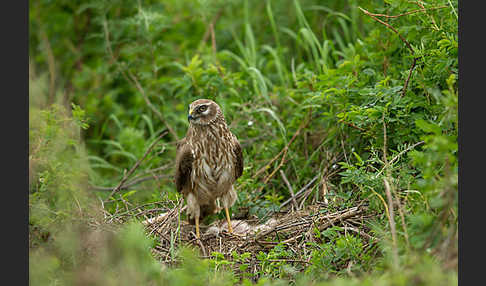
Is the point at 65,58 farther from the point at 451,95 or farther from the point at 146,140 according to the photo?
the point at 451,95

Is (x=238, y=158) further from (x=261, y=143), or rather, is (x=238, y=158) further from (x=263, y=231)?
(x=261, y=143)

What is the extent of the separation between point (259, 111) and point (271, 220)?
1597 mm

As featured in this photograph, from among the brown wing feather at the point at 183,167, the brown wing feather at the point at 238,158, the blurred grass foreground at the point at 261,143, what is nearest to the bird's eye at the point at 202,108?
the brown wing feather at the point at 183,167

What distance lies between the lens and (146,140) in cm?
704

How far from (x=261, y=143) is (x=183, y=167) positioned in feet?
4.60

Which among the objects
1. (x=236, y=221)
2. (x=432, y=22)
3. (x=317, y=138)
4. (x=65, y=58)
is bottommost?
(x=236, y=221)

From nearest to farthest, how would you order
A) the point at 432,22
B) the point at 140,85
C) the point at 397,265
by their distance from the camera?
the point at 397,265, the point at 432,22, the point at 140,85

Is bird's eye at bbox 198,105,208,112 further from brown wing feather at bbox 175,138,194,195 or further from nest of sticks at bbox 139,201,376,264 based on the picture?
nest of sticks at bbox 139,201,376,264

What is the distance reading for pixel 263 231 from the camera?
458 centimetres

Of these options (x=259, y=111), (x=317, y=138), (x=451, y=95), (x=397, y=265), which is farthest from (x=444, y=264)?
(x=259, y=111)

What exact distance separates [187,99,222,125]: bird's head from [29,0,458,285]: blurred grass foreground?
2.78 feet

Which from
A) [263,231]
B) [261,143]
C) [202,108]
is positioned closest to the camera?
[263,231]

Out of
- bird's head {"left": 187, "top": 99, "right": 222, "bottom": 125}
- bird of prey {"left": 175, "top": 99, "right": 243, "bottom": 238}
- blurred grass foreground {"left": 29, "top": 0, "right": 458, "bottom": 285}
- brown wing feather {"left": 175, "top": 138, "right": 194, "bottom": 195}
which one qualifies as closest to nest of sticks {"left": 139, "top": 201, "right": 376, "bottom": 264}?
blurred grass foreground {"left": 29, "top": 0, "right": 458, "bottom": 285}

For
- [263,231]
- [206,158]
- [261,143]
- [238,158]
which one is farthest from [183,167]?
[261,143]
